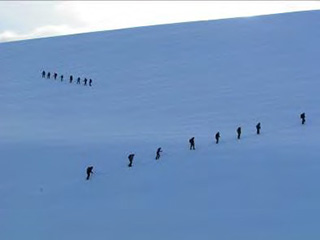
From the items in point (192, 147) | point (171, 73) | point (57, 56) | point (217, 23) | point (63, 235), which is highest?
point (217, 23)

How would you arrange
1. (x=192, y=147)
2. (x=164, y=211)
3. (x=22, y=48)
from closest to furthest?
1. (x=164, y=211)
2. (x=192, y=147)
3. (x=22, y=48)

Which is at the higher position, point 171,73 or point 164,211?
point 171,73

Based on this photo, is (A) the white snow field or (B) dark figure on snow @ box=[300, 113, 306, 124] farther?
(B) dark figure on snow @ box=[300, 113, 306, 124]

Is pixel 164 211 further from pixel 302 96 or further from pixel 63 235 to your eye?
pixel 302 96

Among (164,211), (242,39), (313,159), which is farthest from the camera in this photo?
(242,39)

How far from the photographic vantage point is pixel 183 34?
131 ft

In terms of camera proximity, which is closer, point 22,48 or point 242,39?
point 242,39

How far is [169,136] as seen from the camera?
1927cm

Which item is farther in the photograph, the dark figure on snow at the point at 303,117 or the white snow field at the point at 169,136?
the dark figure on snow at the point at 303,117

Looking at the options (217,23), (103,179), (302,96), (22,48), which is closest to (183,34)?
(217,23)

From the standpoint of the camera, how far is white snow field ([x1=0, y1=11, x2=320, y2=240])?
1184 cm

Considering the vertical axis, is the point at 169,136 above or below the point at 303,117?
below

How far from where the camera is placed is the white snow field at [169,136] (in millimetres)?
11844

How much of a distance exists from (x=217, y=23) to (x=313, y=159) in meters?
27.8
